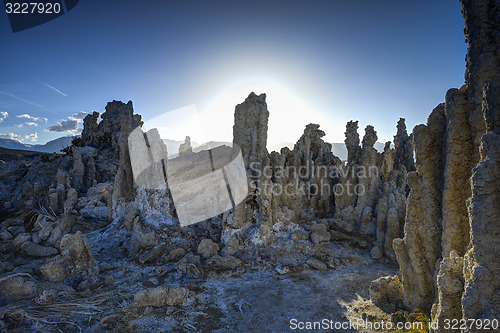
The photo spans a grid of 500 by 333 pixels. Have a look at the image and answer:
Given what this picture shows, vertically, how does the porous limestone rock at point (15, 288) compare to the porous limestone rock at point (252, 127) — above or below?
below

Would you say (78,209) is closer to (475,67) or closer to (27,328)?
(27,328)

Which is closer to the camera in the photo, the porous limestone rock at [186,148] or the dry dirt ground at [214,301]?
the dry dirt ground at [214,301]

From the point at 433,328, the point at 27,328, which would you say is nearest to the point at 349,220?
the point at 433,328

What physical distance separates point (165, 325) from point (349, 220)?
14730 millimetres

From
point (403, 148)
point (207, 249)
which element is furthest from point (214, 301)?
point (403, 148)

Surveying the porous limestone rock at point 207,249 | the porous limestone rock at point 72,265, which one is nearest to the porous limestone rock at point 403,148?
the porous limestone rock at point 207,249

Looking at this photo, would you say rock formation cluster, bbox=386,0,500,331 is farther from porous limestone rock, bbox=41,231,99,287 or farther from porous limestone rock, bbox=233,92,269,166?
porous limestone rock, bbox=41,231,99,287

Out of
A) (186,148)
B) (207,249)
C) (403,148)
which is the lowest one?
(207,249)

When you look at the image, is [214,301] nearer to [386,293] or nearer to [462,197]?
[386,293]

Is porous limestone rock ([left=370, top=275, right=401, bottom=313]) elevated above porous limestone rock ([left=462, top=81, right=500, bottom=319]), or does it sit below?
below

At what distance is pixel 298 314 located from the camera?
9.28m

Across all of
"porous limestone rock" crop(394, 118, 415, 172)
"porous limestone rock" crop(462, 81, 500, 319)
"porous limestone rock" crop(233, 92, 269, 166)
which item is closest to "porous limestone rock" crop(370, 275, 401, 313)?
"porous limestone rock" crop(462, 81, 500, 319)

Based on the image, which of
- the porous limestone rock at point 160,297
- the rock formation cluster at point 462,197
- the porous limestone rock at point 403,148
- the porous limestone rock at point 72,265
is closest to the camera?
the rock formation cluster at point 462,197

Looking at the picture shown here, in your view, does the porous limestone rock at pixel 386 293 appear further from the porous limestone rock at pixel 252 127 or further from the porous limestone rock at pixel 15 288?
the porous limestone rock at pixel 15 288
